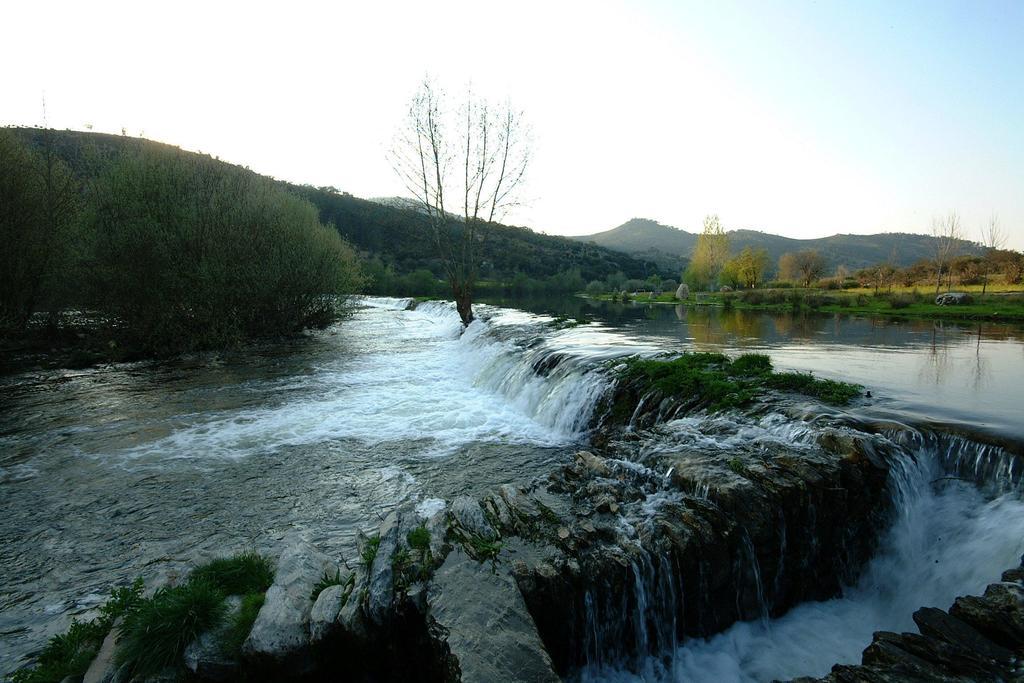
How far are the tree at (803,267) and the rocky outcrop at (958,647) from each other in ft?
202

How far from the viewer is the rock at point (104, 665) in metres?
3.41

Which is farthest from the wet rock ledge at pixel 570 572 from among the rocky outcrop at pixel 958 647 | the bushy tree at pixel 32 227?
the bushy tree at pixel 32 227

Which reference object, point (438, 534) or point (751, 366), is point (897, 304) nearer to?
point (751, 366)

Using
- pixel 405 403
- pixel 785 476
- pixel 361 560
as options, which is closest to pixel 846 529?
pixel 785 476

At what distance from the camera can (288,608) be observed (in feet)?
12.8

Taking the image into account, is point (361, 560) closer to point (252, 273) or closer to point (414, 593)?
point (414, 593)

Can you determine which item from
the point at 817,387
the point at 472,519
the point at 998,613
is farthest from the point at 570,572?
the point at 817,387

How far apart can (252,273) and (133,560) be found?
1732cm

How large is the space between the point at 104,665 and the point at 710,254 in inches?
2818

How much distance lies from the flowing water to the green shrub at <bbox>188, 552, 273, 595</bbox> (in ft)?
3.07

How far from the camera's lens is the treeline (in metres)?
16.6

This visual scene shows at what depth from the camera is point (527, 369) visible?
44.3ft

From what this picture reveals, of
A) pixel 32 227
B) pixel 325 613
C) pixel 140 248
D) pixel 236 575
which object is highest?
pixel 32 227

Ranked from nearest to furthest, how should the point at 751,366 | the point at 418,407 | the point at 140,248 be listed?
the point at 751,366 < the point at 418,407 < the point at 140,248
